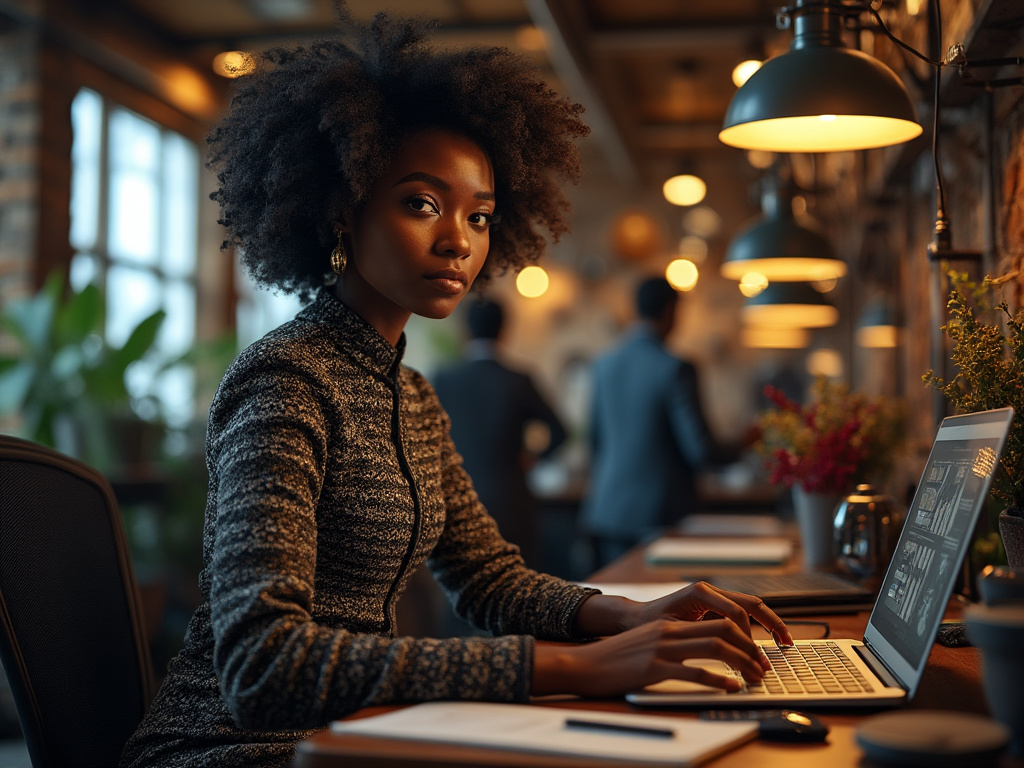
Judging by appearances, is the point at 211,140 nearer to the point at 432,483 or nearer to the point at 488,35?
the point at 432,483

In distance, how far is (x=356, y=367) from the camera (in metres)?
1.43

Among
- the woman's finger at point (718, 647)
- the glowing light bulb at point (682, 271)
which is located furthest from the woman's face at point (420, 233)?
Answer: the glowing light bulb at point (682, 271)

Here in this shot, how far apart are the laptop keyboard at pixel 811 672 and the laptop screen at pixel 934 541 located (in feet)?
0.15

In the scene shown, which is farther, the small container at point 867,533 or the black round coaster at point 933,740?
the small container at point 867,533

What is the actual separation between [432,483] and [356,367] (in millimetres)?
222

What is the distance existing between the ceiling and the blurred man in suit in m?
1.52

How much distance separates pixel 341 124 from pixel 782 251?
71.6 inches

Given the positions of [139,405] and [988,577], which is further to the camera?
[139,405]

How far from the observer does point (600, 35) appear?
16.7 ft

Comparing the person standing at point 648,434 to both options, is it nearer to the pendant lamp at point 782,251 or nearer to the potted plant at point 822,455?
the pendant lamp at point 782,251

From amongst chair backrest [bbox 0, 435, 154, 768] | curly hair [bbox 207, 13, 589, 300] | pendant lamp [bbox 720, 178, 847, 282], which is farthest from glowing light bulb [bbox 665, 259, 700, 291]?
chair backrest [bbox 0, 435, 154, 768]

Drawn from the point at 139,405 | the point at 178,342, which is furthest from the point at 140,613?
the point at 178,342

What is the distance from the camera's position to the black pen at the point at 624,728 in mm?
908

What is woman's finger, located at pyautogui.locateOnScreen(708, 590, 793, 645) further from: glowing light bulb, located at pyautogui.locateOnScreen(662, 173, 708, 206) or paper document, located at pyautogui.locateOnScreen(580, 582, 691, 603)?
glowing light bulb, located at pyautogui.locateOnScreen(662, 173, 708, 206)
